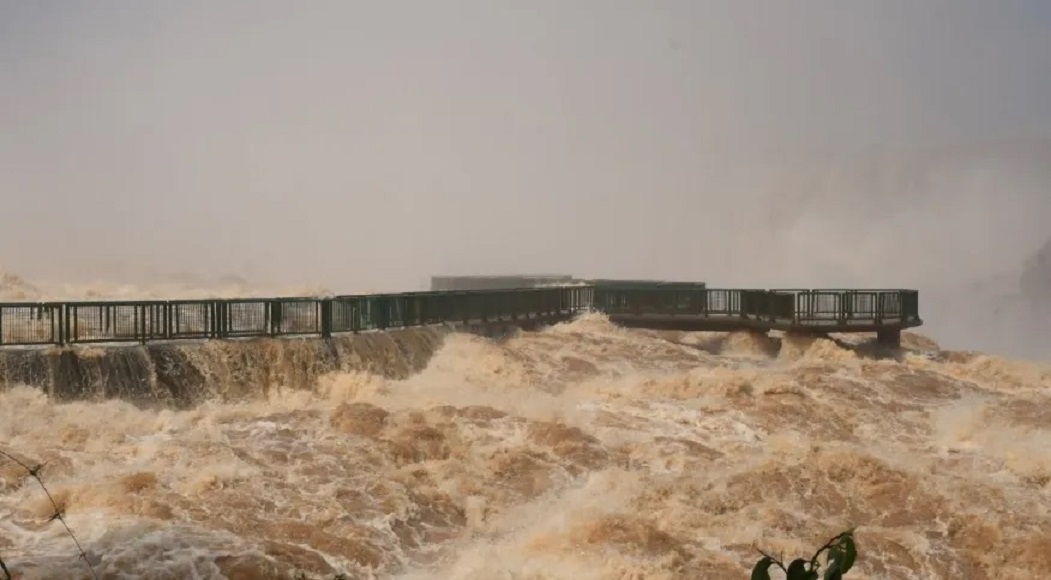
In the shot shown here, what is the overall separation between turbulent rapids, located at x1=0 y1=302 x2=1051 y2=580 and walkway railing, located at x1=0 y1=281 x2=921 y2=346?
1.40 metres

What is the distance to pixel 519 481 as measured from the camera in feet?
48.5

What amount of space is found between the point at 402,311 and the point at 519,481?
9.80 meters

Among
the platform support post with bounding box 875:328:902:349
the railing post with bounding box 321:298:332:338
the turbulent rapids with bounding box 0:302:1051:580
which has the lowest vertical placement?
the turbulent rapids with bounding box 0:302:1051:580

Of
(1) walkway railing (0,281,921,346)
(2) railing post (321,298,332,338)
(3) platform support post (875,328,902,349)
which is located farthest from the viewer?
(3) platform support post (875,328,902,349)

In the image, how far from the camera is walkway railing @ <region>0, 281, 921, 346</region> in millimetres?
17172

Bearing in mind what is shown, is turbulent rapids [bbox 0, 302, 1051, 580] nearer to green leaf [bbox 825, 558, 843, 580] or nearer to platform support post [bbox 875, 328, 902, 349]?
platform support post [bbox 875, 328, 902, 349]

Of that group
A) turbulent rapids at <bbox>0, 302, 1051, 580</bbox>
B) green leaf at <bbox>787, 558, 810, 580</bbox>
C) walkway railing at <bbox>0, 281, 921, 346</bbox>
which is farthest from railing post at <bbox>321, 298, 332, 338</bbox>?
green leaf at <bbox>787, 558, 810, 580</bbox>

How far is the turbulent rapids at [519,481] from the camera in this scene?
1123 centimetres

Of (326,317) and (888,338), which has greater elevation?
(326,317)

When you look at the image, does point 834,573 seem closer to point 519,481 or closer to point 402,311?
point 519,481

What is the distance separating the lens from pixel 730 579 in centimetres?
1123

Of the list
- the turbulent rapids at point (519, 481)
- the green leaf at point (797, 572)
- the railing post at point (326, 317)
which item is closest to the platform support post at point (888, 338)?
the turbulent rapids at point (519, 481)

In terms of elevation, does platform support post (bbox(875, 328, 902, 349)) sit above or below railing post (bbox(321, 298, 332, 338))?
below

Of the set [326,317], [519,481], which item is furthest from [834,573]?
[326,317]
